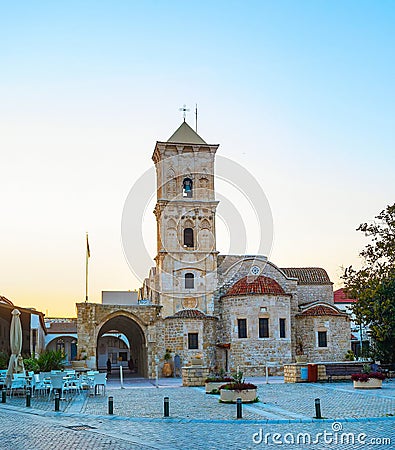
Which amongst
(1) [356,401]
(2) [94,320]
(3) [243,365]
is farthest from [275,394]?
(2) [94,320]

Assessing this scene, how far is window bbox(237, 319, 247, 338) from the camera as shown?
36344mm

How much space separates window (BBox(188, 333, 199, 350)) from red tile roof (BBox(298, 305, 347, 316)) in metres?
7.03

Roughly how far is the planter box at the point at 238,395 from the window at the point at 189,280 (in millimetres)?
23236

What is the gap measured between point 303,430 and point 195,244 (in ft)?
98.5

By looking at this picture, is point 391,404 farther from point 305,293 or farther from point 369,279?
point 305,293

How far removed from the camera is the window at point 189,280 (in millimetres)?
40875

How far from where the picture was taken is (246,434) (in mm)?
11594

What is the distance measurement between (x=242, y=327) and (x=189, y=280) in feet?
20.0

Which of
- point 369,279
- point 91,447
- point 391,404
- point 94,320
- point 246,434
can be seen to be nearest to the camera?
point 91,447

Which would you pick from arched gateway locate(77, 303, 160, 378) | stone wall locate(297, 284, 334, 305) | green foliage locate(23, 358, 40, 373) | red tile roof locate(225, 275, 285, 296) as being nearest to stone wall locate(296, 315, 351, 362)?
red tile roof locate(225, 275, 285, 296)

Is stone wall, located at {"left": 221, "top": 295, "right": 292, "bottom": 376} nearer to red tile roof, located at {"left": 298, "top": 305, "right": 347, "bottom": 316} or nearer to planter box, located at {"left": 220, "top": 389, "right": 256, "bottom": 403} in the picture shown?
red tile roof, located at {"left": 298, "top": 305, "right": 347, "bottom": 316}

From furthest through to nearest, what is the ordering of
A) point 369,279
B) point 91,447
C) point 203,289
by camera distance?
point 203,289, point 369,279, point 91,447

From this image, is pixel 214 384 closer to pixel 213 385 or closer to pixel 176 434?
pixel 213 385

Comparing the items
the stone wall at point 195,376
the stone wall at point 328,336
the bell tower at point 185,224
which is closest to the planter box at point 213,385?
the stone wall at point 195,376
